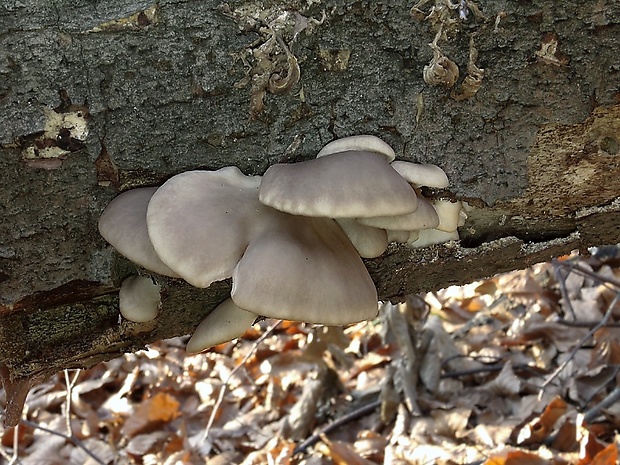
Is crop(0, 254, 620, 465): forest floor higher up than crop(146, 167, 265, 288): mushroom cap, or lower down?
lower down

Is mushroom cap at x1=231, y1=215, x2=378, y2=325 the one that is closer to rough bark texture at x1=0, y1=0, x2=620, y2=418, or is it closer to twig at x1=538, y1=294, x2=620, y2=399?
rough bark texture at x1=0, y1=0, x2=620, y2=418

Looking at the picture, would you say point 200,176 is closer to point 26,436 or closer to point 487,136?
point 487,136

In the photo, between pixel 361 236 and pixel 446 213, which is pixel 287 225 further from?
pixel 446 213

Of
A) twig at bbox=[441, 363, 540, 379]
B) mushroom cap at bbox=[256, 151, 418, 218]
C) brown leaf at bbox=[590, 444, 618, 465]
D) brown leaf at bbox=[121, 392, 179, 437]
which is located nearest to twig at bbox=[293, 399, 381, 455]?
twig at bbox=[441, 363, 540, 379]

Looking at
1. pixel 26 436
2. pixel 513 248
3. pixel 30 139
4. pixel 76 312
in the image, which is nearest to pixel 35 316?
pixel 76 312

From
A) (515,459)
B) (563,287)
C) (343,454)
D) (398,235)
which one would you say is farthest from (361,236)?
(563,287)

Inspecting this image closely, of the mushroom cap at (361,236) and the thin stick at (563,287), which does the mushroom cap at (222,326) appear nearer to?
the mushroom cap at (361,236)
